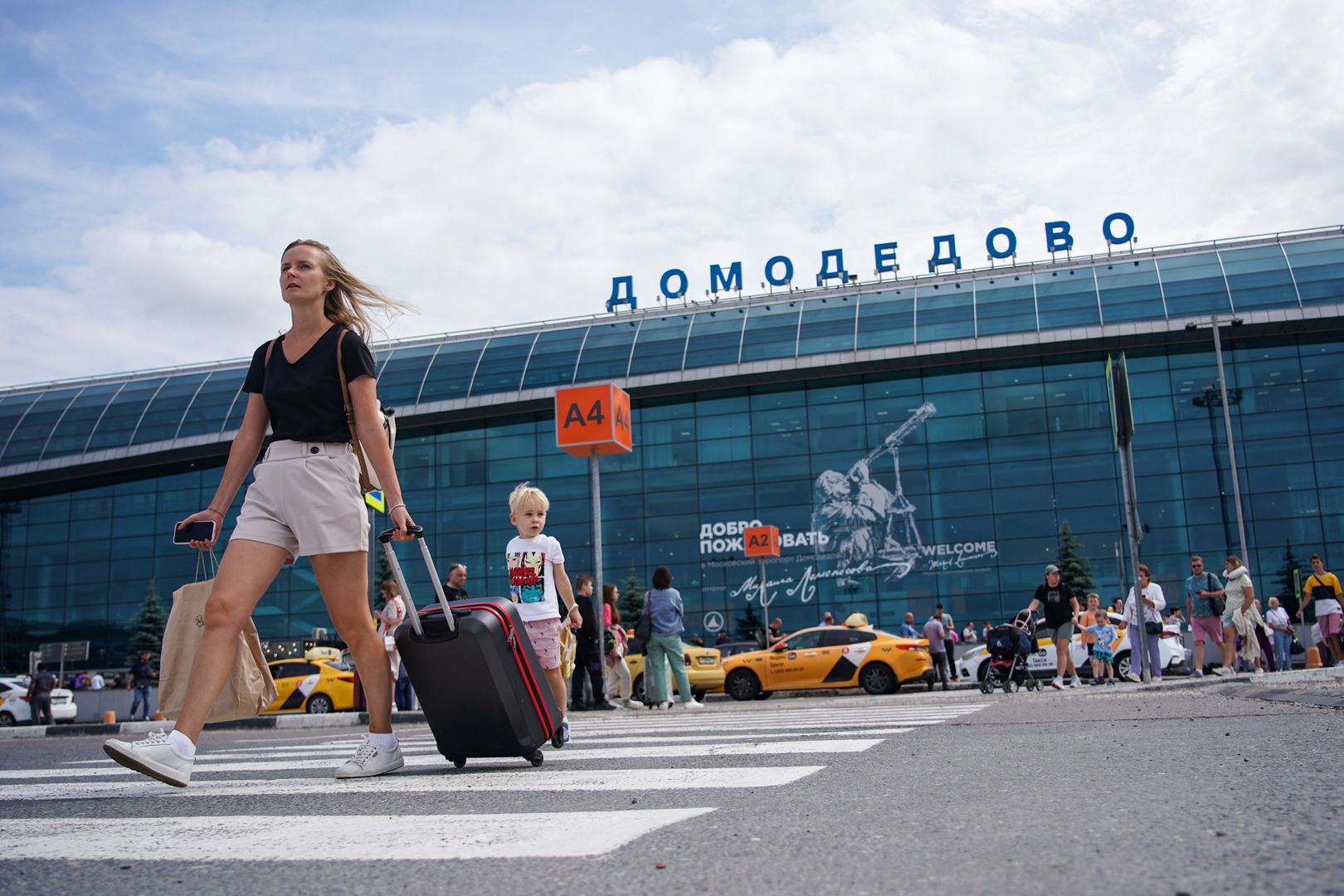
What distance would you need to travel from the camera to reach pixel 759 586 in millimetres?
42312

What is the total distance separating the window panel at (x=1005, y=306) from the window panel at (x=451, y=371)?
64.0 feet

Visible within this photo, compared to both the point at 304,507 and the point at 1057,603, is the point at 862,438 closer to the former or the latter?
the point at 1057,603

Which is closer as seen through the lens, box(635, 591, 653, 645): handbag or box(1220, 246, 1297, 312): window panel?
box(635, 591, 653, 645): handbag

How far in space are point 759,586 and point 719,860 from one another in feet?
132

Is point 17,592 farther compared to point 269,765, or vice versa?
point 17,592

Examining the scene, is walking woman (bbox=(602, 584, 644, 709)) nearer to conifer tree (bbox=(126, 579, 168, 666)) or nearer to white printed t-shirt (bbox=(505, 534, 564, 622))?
white printed t-shirt (bbox=(505, 534, 564, 622))

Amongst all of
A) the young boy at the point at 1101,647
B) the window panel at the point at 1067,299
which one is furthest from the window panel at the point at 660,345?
the young boy at the point at 1101,647

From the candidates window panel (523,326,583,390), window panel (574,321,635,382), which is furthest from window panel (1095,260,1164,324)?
window panel (523,326,583,390)

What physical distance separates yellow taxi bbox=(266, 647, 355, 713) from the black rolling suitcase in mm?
18679

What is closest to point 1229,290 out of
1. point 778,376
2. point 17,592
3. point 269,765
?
point 778,376

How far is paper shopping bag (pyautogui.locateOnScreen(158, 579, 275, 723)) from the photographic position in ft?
15.6

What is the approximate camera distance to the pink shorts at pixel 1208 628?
55.0 feet

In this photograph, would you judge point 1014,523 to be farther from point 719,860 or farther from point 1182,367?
point 719,860

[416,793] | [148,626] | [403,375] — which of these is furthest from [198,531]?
[148,626]
